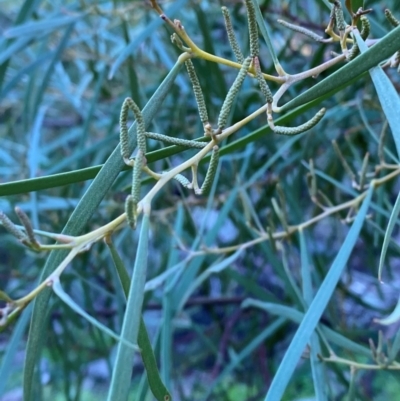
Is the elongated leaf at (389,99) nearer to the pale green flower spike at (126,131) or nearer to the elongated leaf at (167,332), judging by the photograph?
the pale green flower spike at (126,131)

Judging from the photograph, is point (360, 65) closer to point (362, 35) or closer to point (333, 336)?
point (362, 35)

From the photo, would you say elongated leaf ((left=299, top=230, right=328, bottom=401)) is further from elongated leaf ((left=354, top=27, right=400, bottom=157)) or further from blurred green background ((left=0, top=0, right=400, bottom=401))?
elongated leaf ((left=354, top=27, right=400, bottom=157))

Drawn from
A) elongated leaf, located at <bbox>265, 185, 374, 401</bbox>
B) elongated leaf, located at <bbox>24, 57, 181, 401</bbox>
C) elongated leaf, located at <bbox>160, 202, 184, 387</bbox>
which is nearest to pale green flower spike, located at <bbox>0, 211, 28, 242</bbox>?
elongated leaf, located at <bbox>24, 57, 181, 401</bbox>

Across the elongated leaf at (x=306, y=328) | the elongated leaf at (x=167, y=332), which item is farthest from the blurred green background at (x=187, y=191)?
the elongated leaf at (x=306, y=328)

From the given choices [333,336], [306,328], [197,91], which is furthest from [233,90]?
[333,336]


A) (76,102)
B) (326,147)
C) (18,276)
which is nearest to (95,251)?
(18,276)

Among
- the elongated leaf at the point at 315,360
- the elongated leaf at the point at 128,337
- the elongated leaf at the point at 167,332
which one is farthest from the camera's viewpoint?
the elongated leaf at the point at 167,332

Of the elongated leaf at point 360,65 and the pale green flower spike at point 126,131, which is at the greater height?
the pale green flower spike at point 126,131

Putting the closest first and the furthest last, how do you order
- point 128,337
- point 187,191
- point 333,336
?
1. point 128,337
2. point 333,336
3. point 187,191

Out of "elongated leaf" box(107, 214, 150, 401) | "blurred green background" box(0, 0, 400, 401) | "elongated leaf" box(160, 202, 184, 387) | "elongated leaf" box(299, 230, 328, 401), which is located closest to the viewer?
"elongated leaf" box(107, 214, 150, 401)
